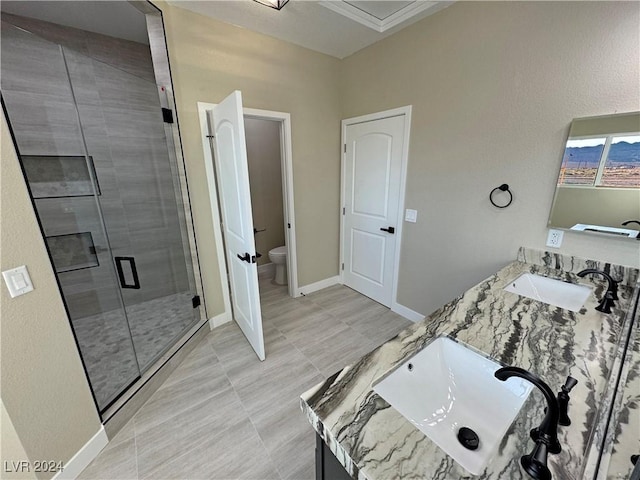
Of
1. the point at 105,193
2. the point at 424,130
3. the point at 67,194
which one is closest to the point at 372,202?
the point at 424,130

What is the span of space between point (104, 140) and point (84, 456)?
262 centimetres

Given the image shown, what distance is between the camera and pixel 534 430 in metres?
0.62

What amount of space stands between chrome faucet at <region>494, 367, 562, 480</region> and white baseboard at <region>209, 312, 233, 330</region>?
2.46 m

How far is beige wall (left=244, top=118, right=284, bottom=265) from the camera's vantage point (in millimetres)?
3625

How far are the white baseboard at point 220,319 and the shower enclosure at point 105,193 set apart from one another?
0.55ft

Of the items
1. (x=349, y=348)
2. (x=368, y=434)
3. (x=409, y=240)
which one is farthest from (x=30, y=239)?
(x=409, y=240)

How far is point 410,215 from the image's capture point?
2439 millimetres

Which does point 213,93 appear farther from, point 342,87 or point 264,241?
point 264,241

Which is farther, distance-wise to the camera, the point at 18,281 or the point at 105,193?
the point at 105,193

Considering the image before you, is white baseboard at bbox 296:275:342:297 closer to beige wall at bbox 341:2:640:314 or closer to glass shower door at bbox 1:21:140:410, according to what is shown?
beige wall at bbox 341:2:640:314

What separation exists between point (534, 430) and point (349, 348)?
1.69 meters

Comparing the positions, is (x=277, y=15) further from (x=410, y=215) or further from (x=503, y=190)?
(x=503, y=190)

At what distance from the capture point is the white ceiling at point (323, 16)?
6.19ft

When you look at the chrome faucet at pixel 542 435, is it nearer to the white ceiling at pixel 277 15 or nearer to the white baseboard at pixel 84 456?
the white baseboard at pixel 84 456
